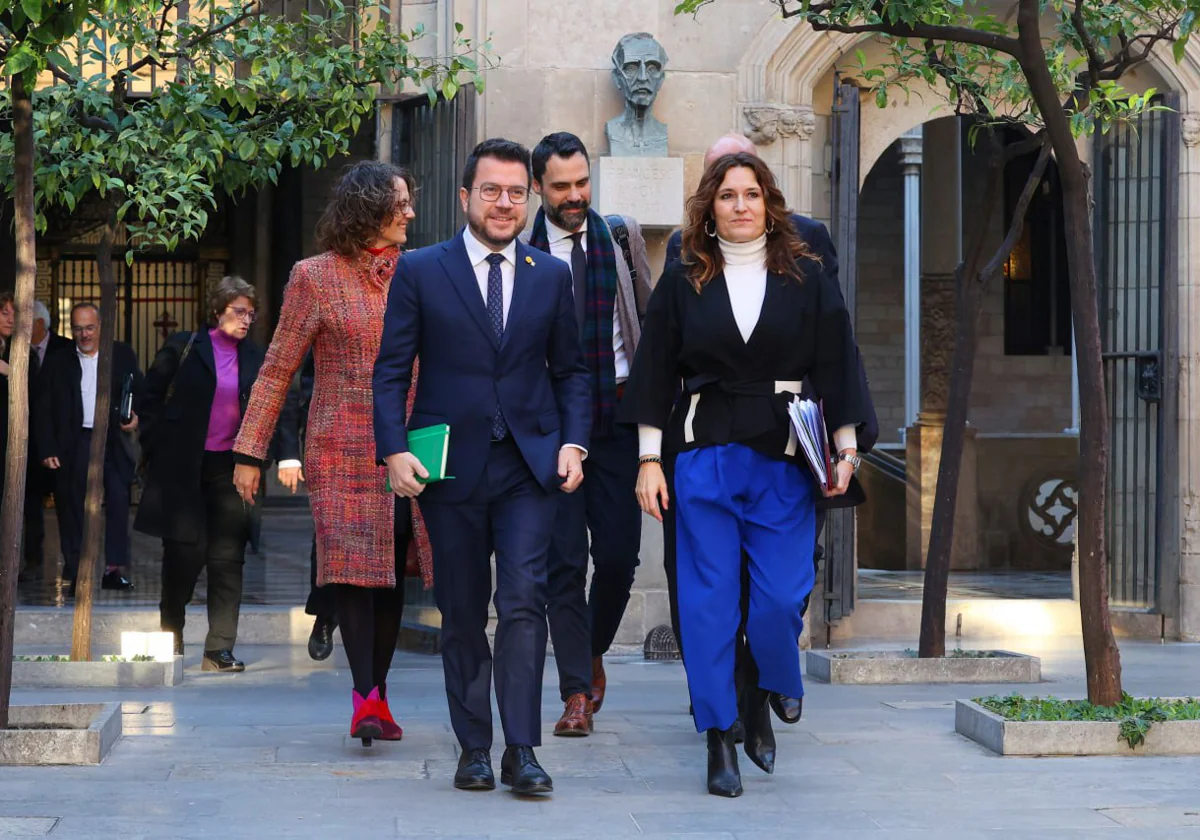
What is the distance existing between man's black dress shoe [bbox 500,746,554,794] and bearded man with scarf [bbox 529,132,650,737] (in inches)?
40.9

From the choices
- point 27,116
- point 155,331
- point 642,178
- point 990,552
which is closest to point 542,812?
point 27,116

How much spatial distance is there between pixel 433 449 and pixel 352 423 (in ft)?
3.04

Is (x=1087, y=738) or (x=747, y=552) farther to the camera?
(x=1087, y=738)

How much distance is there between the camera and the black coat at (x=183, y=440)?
9125mm

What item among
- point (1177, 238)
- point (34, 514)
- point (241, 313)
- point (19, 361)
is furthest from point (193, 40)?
point (34, 514)

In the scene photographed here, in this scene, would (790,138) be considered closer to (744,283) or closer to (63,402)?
(744,283)

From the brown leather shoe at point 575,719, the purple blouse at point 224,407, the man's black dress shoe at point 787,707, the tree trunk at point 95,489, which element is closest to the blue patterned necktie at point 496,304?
the man's black dress shoe at point 787,707

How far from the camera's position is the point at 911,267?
867 inches

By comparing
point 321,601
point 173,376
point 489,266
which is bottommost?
point 321,601

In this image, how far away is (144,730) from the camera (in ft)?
23.3

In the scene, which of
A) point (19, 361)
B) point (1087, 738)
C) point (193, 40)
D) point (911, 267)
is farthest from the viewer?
point (911, 267)

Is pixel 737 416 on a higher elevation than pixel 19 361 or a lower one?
lower

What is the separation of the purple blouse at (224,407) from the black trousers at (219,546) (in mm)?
66

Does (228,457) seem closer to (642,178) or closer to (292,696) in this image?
(292,696)
